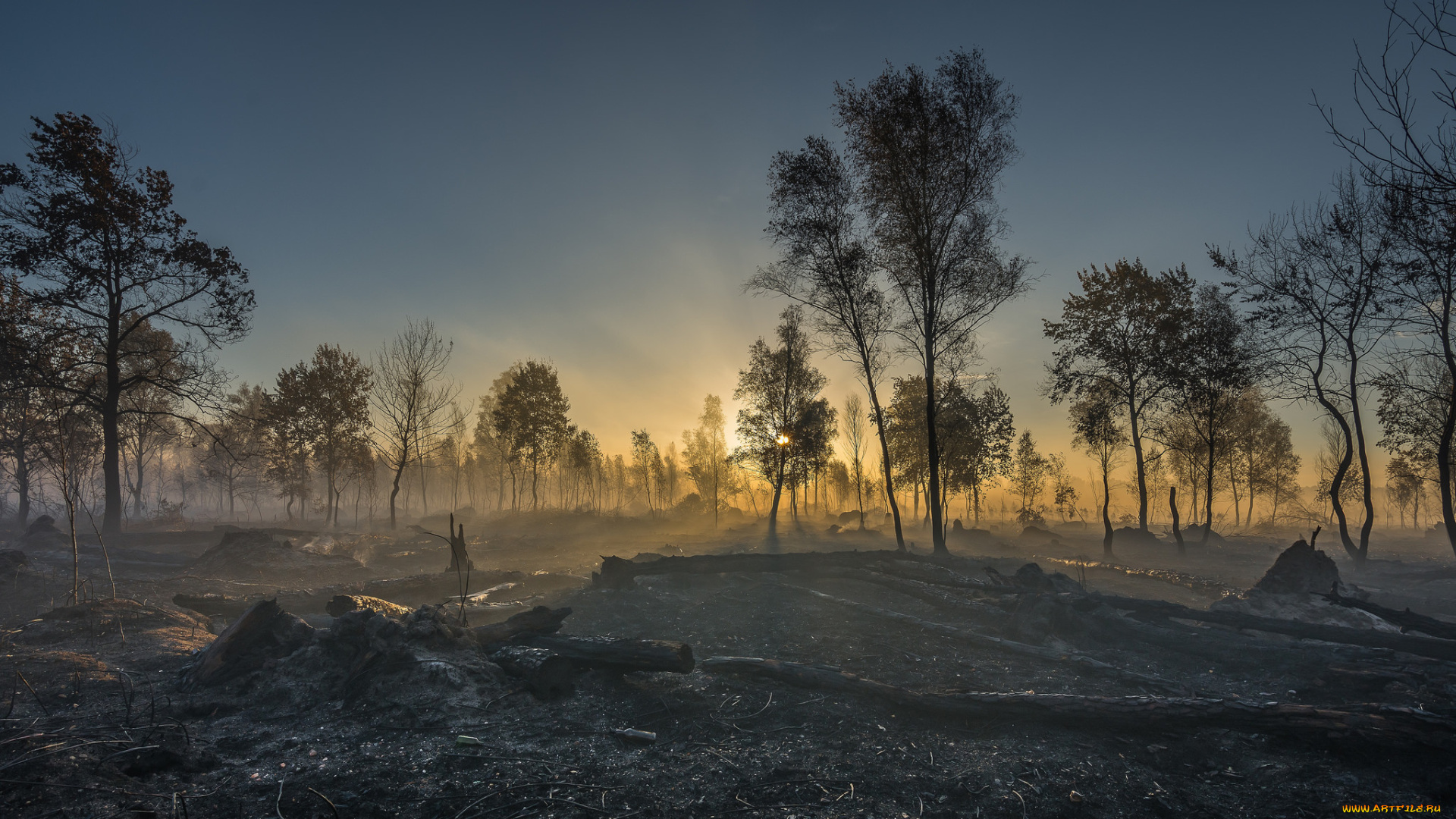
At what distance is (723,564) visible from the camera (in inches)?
522

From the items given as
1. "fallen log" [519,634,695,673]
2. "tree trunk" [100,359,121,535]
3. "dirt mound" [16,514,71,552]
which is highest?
"tree trunk" [100,359,121,535]

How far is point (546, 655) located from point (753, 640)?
362 cm

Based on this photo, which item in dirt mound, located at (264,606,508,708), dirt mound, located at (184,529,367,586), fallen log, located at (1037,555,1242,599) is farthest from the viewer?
dirt mound, located at (184,529,367,586)

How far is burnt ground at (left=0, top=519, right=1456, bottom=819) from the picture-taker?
3916 mm

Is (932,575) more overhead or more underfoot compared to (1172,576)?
more overhead

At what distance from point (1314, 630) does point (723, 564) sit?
10287 millimetres

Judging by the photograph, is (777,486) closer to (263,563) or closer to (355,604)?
(263,563)

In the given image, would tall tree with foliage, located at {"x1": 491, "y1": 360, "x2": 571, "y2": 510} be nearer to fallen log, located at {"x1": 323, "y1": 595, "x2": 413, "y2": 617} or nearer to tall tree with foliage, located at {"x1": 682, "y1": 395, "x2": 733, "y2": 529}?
tall tree with foliage, located at {"x1": 682, "y1": 395, "x2": 733, "y2": 529}

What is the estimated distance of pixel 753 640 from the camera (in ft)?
28.8

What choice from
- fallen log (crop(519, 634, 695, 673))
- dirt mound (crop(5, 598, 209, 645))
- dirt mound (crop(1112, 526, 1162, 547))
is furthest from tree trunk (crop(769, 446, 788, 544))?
dirt mound (crop(5, 598, 209, 645))

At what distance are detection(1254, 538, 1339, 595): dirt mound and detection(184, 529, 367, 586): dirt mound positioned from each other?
23.7m

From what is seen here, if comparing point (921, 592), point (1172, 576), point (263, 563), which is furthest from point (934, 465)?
point (263, 563)

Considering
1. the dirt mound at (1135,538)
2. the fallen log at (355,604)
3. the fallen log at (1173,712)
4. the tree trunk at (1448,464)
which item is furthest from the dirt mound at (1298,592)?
the dirt mound at (1135,538)

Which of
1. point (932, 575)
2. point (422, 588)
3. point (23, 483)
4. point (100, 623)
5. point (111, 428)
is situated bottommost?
point (422, 588)
